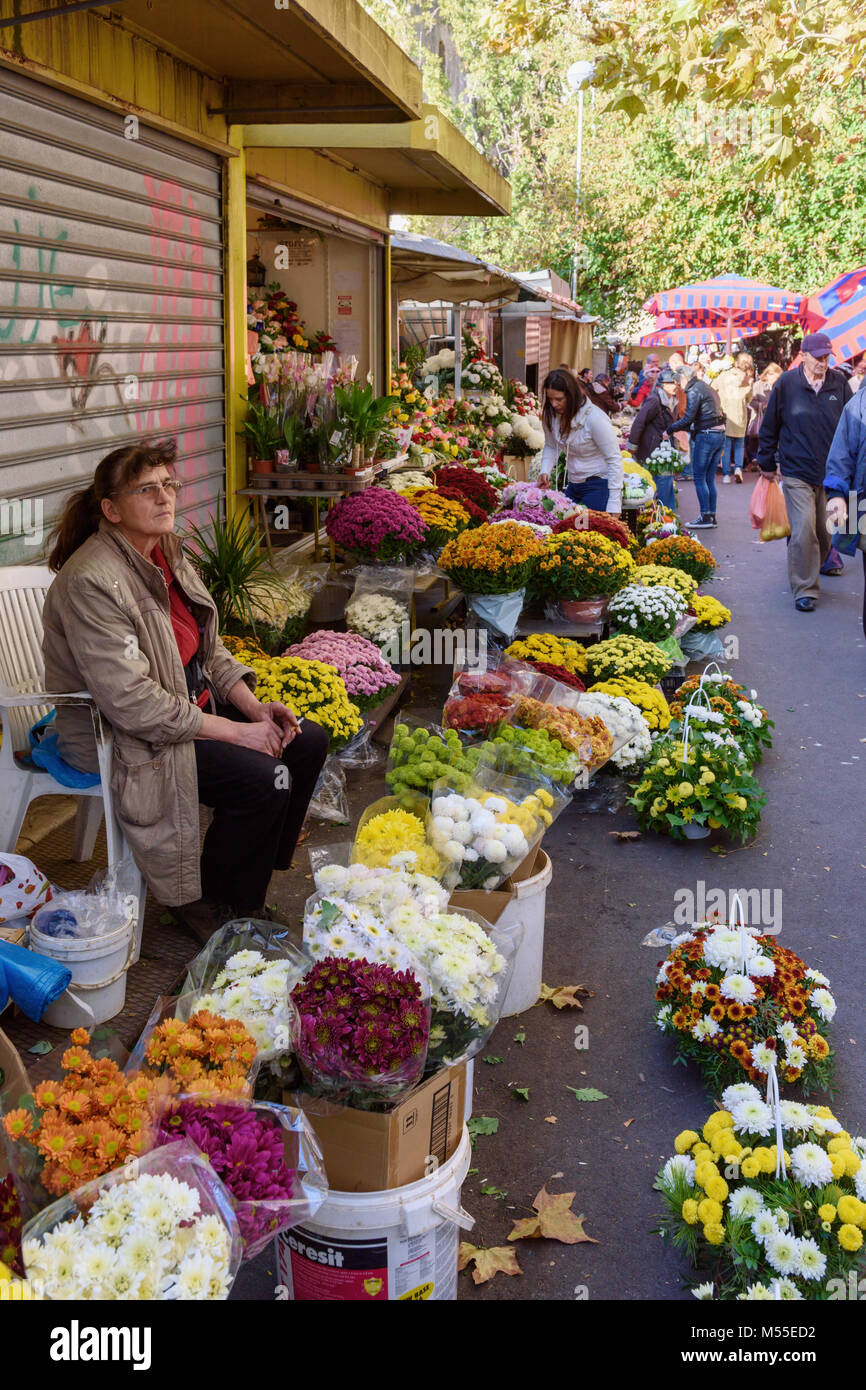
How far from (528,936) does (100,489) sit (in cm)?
199

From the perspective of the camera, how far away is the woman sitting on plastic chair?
3.59m

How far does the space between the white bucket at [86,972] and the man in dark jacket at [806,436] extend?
829 cm

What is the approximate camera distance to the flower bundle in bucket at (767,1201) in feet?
8.35

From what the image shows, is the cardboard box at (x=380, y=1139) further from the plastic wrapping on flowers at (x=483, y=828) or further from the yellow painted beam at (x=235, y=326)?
the yellow painted beam at (x=235, y=326)

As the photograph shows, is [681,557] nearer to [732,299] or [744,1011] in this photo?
[744,1011]

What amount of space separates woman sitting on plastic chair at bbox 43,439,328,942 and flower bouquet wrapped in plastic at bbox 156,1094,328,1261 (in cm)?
164

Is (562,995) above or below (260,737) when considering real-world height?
below

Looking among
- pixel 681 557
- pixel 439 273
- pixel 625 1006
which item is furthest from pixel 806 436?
pixel 625 1006

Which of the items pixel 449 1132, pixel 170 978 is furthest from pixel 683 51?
pixel 449 1132

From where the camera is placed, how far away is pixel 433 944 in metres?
2.62

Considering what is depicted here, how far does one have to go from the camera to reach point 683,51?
8.23 metres

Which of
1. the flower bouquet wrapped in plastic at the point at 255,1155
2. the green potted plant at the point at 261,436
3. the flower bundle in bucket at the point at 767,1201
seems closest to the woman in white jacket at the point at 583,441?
the green potted plant at the point at 261,436
